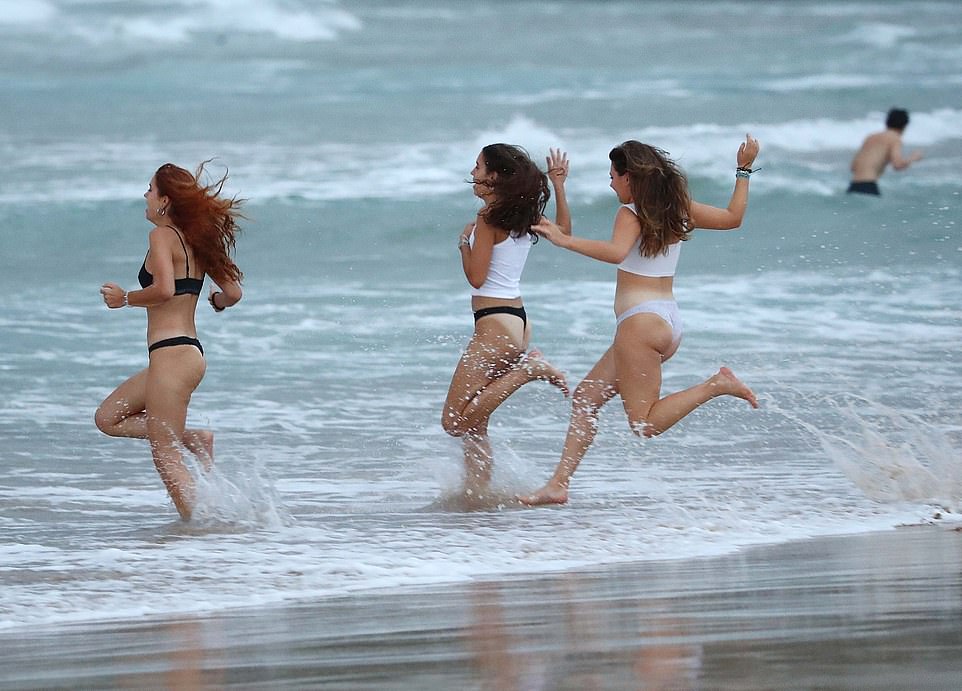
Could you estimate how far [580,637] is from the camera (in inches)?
167

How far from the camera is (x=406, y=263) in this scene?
65.9 feet

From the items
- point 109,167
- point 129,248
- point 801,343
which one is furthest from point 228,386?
point 109,167

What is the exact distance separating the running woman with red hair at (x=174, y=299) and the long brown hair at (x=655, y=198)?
1.58 meters

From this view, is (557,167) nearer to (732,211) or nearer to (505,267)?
(505,267)

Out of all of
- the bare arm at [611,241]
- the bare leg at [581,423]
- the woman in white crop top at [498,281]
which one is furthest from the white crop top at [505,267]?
→ the bare leg at [581,423]

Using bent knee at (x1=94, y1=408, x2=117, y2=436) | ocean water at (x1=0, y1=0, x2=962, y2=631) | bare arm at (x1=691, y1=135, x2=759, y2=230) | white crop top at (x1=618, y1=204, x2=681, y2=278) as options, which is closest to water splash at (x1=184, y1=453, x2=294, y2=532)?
ocean water at (x1=0, y1=0, x2=962, y2=631)

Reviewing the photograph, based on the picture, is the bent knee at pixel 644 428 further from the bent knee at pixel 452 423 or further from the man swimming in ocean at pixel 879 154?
the man swimming in ocean at pixel 879 154

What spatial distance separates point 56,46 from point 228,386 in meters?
32.7

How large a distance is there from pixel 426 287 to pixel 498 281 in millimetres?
10858

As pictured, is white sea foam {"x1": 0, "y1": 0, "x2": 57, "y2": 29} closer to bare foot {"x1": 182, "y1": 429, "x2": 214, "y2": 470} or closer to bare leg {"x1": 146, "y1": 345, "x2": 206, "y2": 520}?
bare foot {"x1": 182, "y1": 429, "x2": 214, "y2": 470}

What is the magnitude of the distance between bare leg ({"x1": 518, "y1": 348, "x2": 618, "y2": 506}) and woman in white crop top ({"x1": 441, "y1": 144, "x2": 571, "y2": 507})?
0.87ft

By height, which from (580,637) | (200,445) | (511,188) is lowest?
(580,637)

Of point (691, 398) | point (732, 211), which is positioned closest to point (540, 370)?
point (691, 398)

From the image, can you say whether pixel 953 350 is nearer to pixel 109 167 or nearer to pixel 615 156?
pixel 615 156
